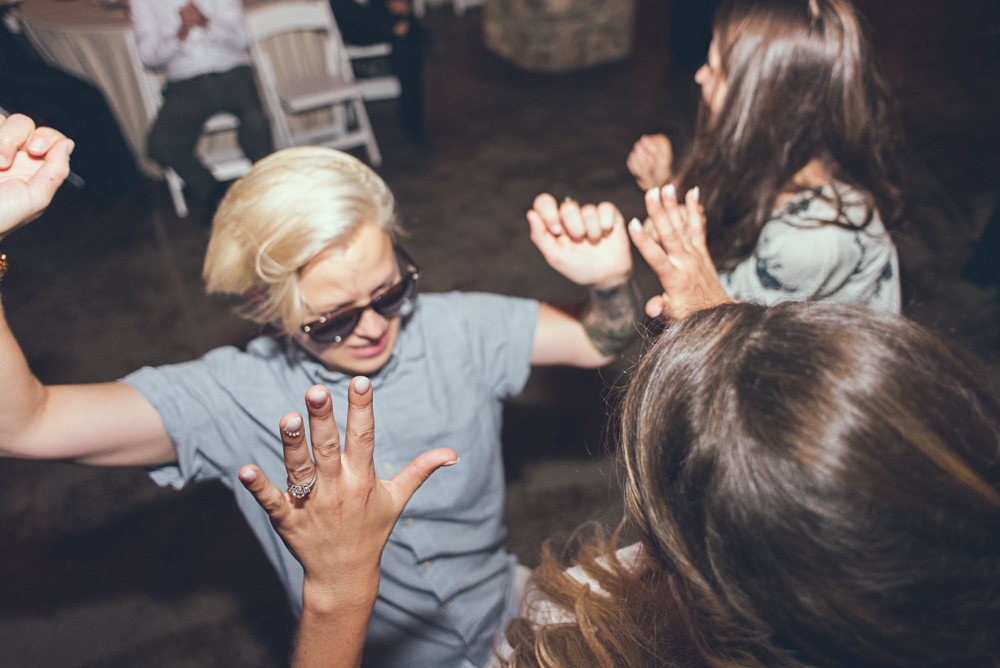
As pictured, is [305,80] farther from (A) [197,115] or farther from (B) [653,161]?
(B) [653,161]

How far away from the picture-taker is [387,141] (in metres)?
5.00

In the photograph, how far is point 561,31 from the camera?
5.79 meters

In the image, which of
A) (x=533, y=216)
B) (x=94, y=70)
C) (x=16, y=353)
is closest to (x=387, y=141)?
(x=94, y=70)

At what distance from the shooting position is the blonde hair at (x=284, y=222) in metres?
1.14

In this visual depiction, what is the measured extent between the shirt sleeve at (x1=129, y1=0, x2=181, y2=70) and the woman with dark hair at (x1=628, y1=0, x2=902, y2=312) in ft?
10.9

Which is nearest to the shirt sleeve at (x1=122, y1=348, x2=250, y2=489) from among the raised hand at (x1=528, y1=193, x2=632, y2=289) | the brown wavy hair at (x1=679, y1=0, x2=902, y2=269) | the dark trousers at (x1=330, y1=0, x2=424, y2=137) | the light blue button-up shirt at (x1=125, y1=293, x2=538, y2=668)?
the light blue button-up shirt at (x1=125, y1=293, x2=538, y2=668)

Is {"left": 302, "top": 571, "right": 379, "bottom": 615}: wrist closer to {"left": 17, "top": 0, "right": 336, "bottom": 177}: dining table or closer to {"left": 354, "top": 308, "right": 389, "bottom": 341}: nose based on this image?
{"left": 354, "top": 308, "right": 389, "bottom": 341}: nose

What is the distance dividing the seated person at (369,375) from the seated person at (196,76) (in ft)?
10.1

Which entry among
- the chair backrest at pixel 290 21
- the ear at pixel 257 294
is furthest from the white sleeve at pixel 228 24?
the ear at pixel 257 294

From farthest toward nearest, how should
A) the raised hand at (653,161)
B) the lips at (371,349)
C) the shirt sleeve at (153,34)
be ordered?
the shirt sleeve at (153,34) < the raised hand at (653,161) < the lips at (371,349)

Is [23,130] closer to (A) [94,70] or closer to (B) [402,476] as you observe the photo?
(B) [402,476]

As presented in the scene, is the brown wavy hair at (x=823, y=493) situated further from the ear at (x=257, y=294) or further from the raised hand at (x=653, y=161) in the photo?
the raised hand at (x=653, y=161)

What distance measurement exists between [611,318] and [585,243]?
0.19m

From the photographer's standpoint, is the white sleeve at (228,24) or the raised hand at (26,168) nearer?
the raised hand at (26,168)
